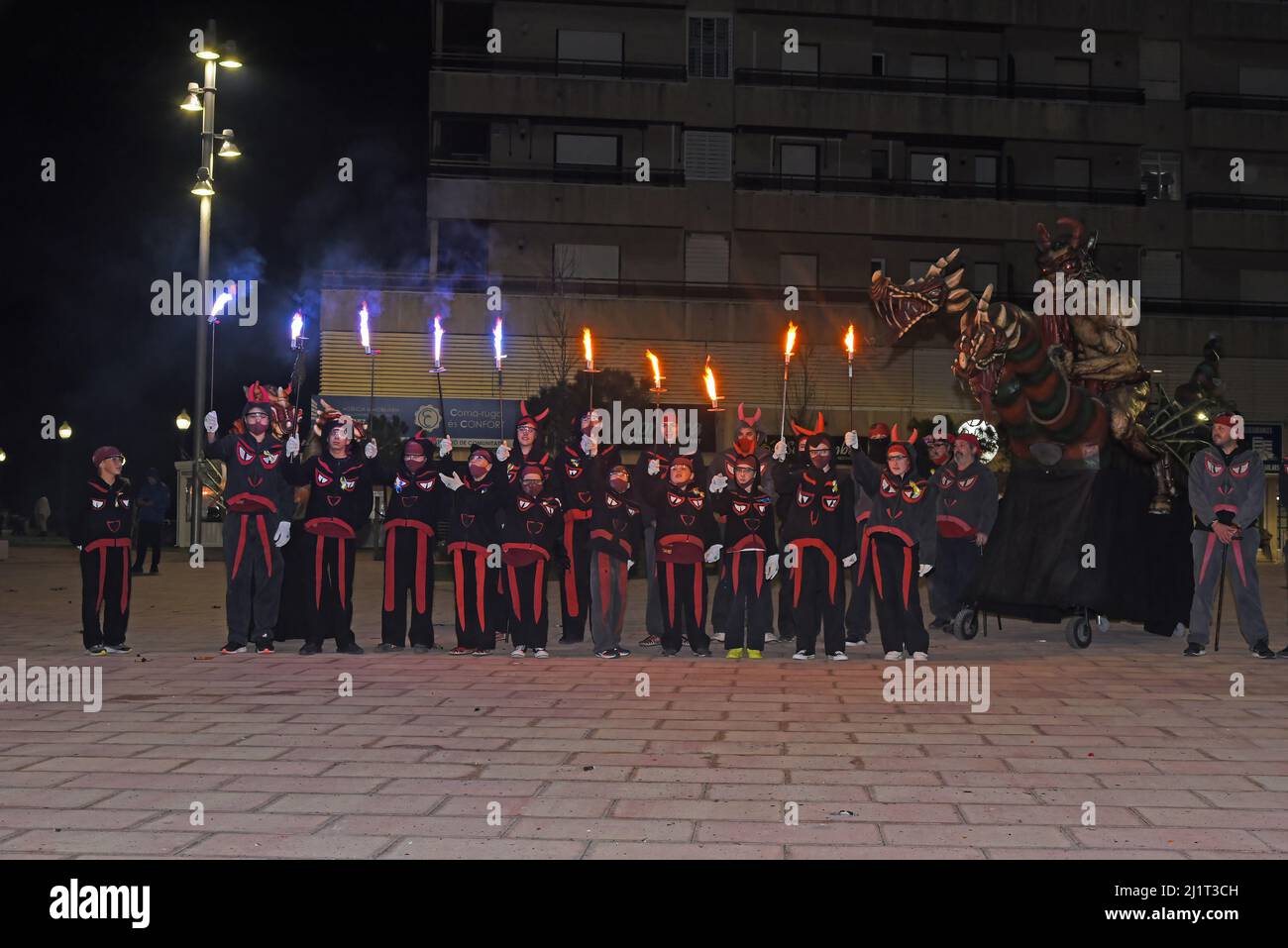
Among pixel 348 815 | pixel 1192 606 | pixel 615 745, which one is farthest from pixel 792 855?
pixel 1192 606

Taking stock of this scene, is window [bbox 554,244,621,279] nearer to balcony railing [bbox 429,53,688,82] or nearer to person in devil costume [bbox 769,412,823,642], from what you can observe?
balcony railing [bbox 429,53,688,82]

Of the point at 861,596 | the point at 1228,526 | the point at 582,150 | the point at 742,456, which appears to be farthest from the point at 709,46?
the point at 1228,526

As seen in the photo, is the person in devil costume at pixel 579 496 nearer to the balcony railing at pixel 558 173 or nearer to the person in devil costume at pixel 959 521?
the person in devil costume at pixel 959 521

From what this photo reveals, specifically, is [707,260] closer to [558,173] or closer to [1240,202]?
[558,173]

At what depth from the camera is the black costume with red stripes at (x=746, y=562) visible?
1151cm

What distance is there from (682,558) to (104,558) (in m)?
4.83

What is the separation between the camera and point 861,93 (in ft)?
Answer: 122

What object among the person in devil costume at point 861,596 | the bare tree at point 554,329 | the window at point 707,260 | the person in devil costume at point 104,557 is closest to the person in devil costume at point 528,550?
the person in devil costume at point 861,596

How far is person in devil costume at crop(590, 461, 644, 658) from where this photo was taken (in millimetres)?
11500

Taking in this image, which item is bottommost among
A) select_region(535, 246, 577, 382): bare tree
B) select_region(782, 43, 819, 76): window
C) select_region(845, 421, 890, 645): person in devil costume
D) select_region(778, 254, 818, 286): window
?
select_region(845, 421, 890, 645): person in devil costume

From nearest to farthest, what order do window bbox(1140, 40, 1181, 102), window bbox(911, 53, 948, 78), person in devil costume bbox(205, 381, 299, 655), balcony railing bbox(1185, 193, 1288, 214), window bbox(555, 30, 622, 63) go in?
person in devil costume bbox(205, 381, 299, 655) < window bbox(555, 30, 622, 63) < window bbox(911, 53, 948, 78) < balcony railing bbox(1185, 193, 1288, 214) < window bbox(1140, 40, 1181, 102)

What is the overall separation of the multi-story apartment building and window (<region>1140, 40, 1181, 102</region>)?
92mm

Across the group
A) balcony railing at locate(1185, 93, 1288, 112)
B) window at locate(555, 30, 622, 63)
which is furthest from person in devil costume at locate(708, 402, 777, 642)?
balcony railing at locate(1185, 93, 1288, 112)

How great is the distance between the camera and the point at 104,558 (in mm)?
11242
